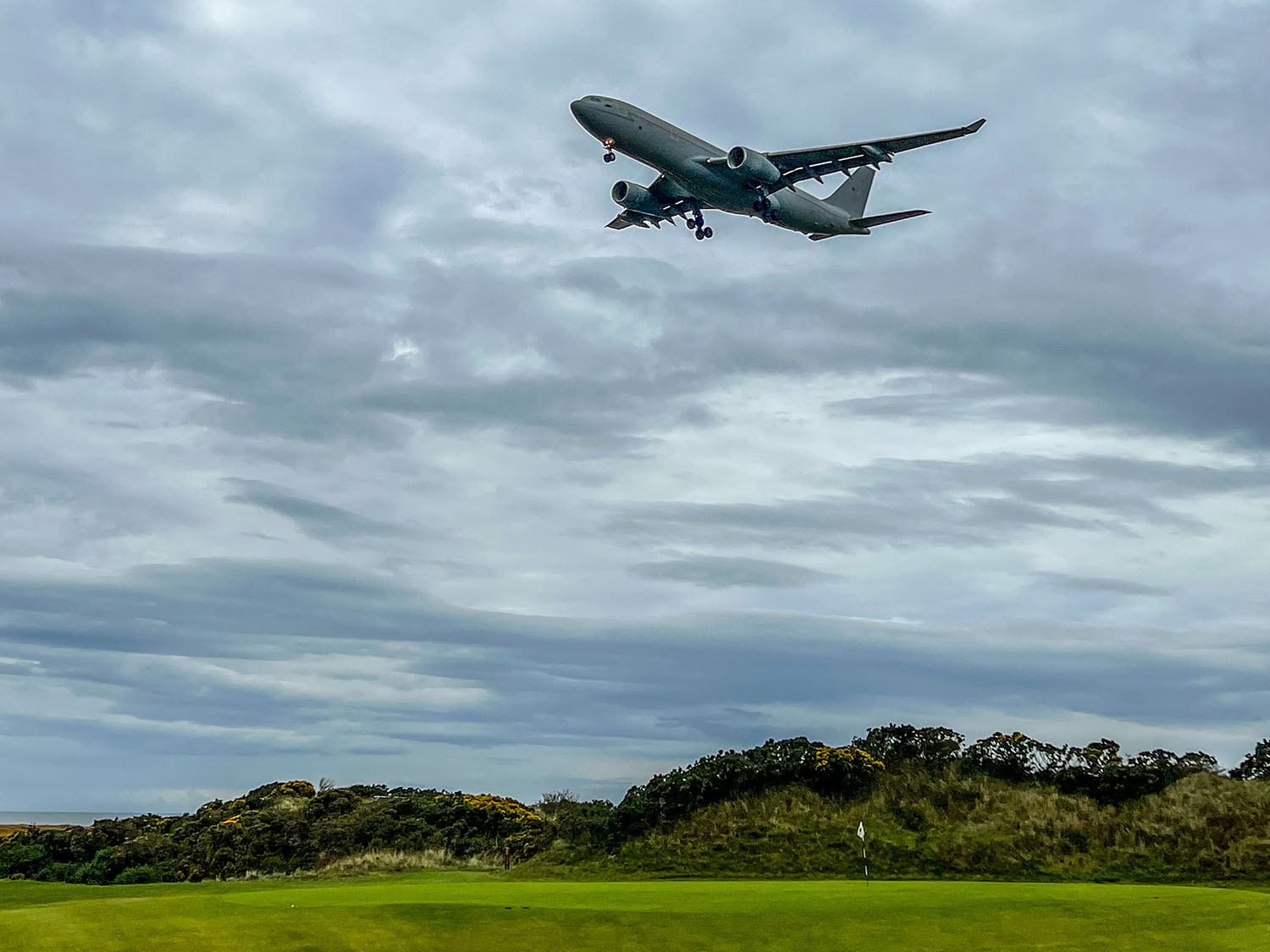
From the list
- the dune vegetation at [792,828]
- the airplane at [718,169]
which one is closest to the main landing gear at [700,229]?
the airplane at [718,169]

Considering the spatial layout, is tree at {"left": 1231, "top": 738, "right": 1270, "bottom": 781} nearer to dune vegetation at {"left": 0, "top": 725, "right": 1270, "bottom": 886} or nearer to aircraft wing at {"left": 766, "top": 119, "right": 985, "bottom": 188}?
dune vegetation at {"left": 0, "top": 725, "right": 1270, "bottom": 886}

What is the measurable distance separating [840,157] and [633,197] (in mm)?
8100

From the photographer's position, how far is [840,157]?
40.6m

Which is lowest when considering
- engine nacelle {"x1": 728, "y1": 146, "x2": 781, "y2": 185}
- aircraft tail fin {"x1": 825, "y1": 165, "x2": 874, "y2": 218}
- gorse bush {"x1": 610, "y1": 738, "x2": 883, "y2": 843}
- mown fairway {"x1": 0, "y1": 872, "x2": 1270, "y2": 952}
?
mown fairway {"x1": 0, "y1": 872, "x2": 1270, "y2": 952}

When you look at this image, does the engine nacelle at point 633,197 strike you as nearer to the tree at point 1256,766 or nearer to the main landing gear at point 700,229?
the main landing gear at point 700,229

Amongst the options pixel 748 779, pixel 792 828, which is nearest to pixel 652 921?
pixel 792 828

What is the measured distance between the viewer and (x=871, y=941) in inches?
672

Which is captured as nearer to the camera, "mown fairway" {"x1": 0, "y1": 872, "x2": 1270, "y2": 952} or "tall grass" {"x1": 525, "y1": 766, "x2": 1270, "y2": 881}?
"mown fairway" {"x1": 0, "y1": 872, "x2": 1270, "y2": 952}

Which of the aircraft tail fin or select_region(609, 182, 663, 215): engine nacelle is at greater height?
the aircraft tail fin

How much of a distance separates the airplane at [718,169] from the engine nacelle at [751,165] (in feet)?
0.09

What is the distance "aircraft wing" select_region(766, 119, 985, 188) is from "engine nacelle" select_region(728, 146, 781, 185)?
4.00 feet

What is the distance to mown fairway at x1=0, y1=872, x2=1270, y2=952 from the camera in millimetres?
16672

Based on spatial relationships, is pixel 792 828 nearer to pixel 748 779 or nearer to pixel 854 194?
pixel 748 779

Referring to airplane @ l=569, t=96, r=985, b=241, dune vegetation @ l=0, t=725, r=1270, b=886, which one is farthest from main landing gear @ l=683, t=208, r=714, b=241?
dune vegetation @ l=0, t=725, r=1270, b=886
